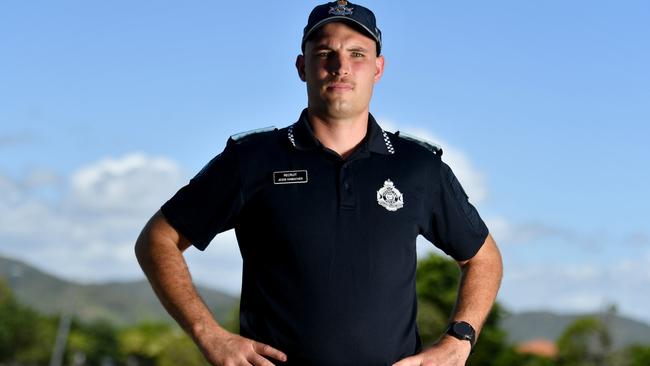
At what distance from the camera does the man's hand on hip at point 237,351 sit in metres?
4.90

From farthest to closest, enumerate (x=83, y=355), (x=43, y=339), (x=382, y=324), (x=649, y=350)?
(x=83, y=355) < (x=43, y=339) < (x=649, y=350) < (x=382, y=324)

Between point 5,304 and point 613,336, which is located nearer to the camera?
point 613,336

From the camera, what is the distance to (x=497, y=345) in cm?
8381

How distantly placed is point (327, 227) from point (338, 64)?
0.73 metres

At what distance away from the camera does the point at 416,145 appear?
18.0 ft

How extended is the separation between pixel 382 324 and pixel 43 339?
140946 mm

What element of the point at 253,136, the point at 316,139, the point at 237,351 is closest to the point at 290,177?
the point at 316,139

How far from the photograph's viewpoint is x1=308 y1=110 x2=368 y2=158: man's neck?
525cm

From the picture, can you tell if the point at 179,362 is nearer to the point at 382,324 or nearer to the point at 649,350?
the point at 649,350

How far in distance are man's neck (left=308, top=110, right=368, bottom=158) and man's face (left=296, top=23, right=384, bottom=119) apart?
0.11 feet

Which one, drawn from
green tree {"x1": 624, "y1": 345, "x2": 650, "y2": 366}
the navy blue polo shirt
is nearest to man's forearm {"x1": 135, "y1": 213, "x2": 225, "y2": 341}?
the navy blue polo shirt

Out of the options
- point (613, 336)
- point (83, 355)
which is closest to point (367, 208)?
point (613, 336)

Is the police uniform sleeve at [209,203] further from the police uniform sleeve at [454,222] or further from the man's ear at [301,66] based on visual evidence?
the police uniform sleeve at [454,222]

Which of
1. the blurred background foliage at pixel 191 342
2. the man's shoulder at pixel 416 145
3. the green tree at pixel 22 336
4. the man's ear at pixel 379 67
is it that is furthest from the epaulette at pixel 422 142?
the green tree at pixel 22 336
